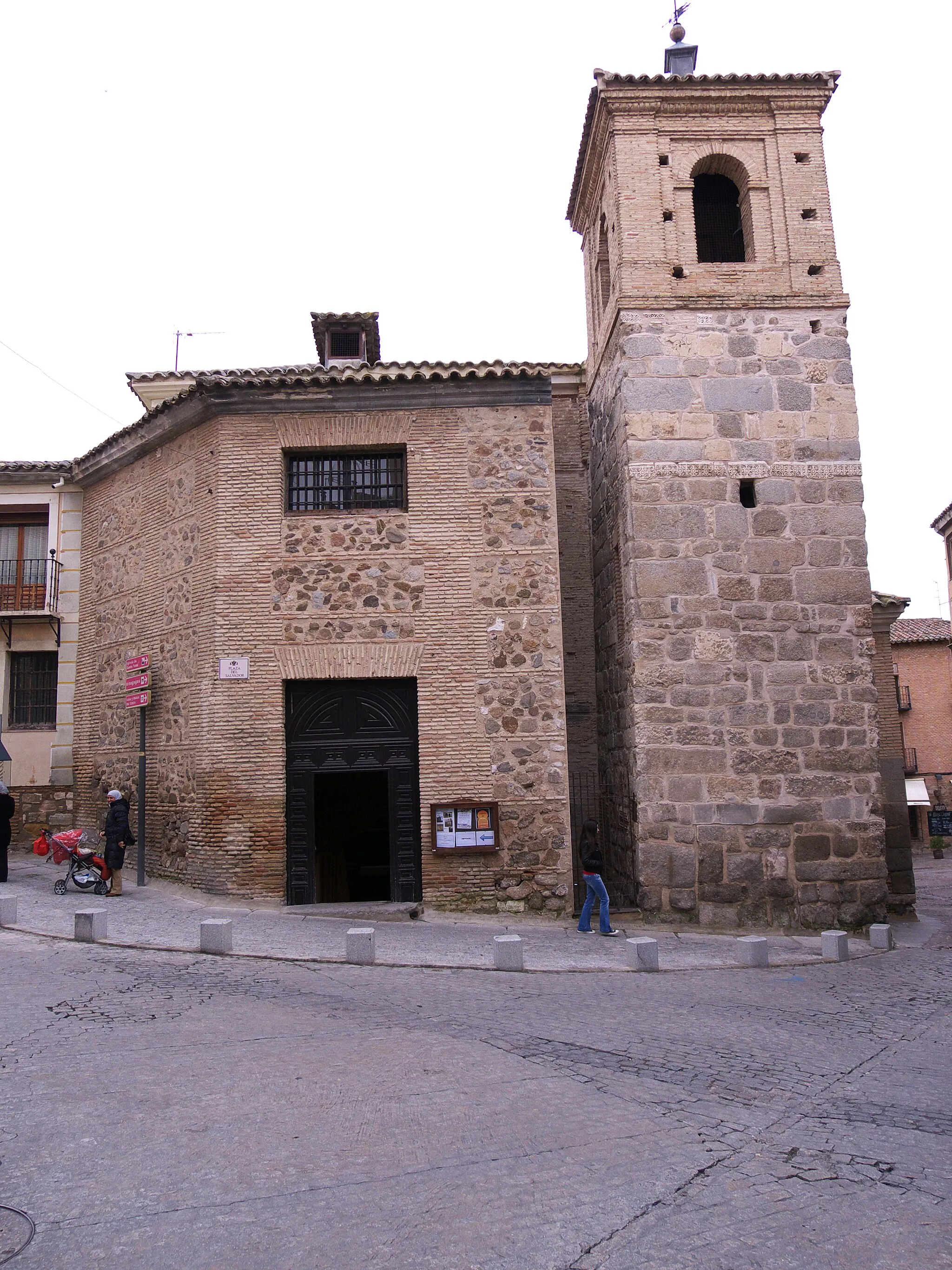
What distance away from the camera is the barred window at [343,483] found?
510 inches

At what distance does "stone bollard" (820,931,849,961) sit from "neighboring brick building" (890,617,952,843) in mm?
25603

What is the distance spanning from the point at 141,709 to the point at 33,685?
13.2 feet

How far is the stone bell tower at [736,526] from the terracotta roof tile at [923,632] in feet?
74.6

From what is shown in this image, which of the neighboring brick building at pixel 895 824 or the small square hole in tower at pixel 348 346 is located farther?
the small square hole in tower at pixel 348 346

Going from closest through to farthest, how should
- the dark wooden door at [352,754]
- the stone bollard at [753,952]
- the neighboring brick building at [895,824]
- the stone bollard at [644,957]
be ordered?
the stone bollard at [644,957] → the stone bollard at [753,952] → the dark wooden door at [352,754] → the neighboring brick building at [895,824]

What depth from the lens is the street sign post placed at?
12.8m

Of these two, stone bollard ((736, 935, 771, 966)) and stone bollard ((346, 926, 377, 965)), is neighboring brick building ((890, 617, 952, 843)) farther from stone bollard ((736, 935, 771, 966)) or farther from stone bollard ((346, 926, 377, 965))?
A: stone bollard ((346, 926, 377, 965))

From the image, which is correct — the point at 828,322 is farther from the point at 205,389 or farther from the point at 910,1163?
the point at 910,1163

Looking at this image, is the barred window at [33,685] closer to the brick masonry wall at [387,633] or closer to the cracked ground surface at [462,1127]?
the brick masonry wall at [387,633]

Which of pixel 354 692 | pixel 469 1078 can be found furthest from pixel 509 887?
pixel 469 1078

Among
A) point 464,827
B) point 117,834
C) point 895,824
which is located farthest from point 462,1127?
point 895,824

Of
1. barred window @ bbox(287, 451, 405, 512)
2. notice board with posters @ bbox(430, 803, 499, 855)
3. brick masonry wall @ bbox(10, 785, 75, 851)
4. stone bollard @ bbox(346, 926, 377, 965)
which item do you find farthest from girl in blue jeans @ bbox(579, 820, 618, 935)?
brick masonry wall @ bbox(10, 785, 75, 851)

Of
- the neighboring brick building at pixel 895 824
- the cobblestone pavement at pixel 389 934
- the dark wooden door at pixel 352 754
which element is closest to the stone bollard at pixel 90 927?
the cobblestone pavement at pixel 389 934

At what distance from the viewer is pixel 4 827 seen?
43.3 feet
